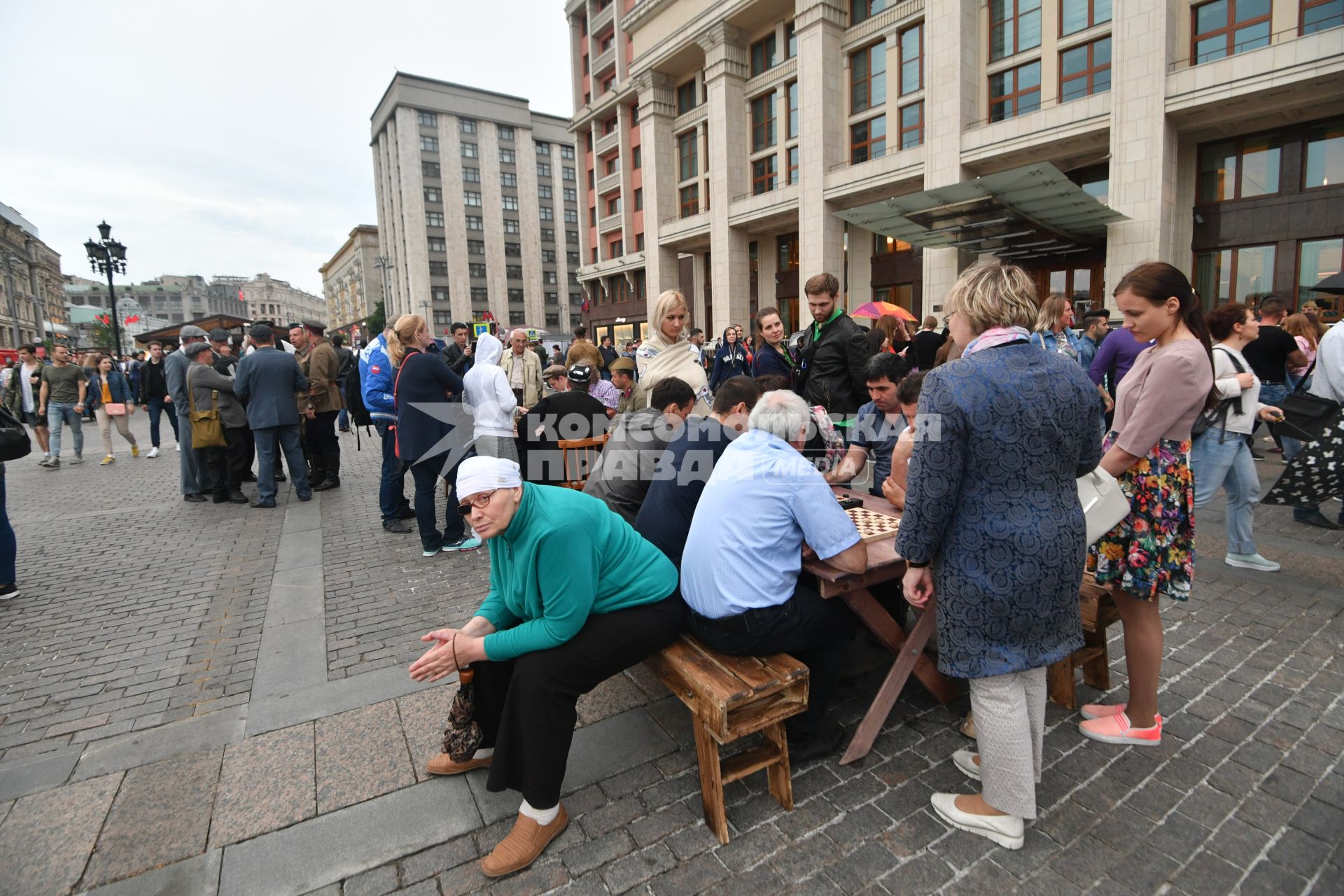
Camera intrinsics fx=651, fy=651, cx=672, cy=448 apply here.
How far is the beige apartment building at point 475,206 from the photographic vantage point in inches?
2753

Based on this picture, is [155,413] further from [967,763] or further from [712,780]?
[967,763]

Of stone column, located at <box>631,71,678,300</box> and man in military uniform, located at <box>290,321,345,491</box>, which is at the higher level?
stone column, located at <box>631,71,678,300</box>

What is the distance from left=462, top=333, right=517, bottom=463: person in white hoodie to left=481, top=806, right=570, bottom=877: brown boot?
387cm

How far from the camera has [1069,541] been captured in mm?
2076

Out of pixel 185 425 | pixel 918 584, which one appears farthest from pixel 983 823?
pixel 185 425

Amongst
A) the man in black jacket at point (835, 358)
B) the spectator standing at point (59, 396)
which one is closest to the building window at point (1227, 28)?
the man in black jacket at point (835, 358)

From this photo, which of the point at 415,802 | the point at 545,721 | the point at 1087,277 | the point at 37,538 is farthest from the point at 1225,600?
the point at 1087,277

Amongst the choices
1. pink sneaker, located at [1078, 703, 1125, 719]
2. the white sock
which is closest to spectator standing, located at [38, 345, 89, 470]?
the white sock

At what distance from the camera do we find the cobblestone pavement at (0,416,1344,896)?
2154 mm

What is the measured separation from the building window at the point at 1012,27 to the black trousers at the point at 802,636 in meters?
23.3

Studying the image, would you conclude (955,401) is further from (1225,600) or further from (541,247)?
(541,247)

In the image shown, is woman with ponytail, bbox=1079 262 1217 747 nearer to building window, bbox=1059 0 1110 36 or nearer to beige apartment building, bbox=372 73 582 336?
building window, bbox=1059 0 1110 36

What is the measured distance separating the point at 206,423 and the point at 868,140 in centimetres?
2446

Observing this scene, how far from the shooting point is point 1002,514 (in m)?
2.04
